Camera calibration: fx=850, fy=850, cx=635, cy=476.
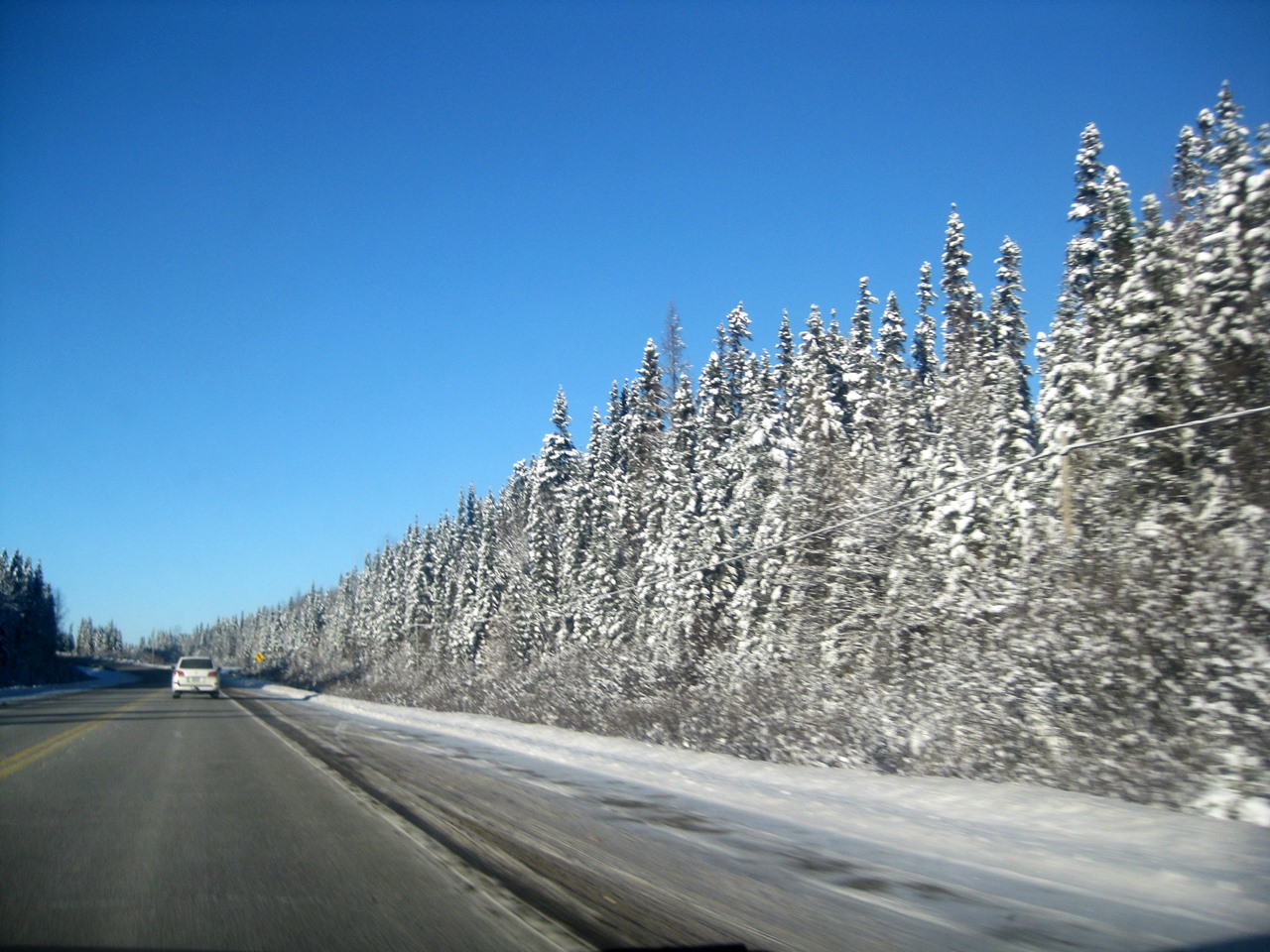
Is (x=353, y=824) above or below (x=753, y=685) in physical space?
below

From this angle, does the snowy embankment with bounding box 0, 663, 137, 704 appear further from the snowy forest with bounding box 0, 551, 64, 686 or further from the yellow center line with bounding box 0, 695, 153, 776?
the yellow center line with bounding box 0, 695, 153, 776

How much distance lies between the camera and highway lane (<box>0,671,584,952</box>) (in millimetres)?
5266

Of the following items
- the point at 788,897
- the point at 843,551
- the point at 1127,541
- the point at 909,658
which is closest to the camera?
the point at 788,897

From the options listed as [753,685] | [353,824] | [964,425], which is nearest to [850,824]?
[353,824]

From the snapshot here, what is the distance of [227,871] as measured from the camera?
22.5 feet

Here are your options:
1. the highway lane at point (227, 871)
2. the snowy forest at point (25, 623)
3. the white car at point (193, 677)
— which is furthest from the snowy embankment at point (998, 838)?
the snowy forest at point (25, 623)

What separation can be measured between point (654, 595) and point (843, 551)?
12.6m

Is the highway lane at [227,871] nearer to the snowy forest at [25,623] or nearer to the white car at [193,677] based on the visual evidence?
the white car at [193,677]

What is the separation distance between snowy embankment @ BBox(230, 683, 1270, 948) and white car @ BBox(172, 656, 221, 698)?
3306 centimetres

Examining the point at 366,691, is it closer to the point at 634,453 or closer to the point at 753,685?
the point at 634,453

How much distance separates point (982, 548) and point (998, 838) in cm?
1368

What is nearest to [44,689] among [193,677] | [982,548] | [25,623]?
[193,677]

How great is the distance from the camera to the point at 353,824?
880 centimetres

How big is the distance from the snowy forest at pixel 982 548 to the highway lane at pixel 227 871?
764 cm
